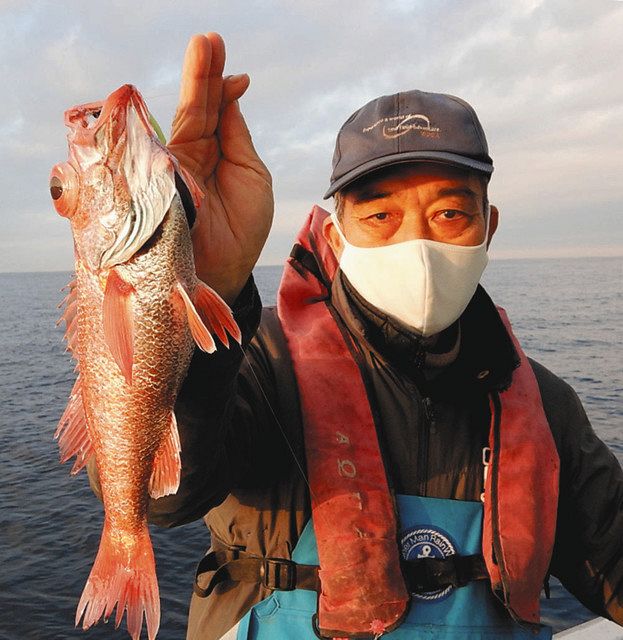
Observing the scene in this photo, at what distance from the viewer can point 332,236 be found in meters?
3.34

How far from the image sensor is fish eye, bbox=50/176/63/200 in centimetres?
190

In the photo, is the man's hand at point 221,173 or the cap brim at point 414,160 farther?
the cap brim at point 414,160

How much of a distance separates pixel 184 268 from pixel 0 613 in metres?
9.16

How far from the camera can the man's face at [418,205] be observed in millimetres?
2848

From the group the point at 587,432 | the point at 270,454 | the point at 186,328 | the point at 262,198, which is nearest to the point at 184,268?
the point at 186,328

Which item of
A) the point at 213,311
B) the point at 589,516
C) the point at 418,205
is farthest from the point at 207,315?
the point at 589,516

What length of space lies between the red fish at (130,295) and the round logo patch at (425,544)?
4.10ft

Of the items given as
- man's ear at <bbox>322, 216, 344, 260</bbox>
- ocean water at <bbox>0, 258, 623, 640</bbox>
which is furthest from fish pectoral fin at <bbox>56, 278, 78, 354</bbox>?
ocean water at <bbox>0, 258, 623, 640</bbox>

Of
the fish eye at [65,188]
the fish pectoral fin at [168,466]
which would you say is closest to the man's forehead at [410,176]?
the fish eye at [65,188]

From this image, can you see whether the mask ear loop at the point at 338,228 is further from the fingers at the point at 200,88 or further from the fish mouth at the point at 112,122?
the fish mouth at the point at 112,122

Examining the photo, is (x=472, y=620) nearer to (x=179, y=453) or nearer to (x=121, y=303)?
(x=179, y=453)

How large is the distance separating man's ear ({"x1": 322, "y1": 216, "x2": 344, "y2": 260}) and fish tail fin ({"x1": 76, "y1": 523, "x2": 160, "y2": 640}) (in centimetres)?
186

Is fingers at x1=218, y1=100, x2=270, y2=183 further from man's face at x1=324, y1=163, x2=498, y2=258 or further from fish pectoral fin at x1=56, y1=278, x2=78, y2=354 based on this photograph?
man's face at x1=324, y1=163, x2=498, y2=258

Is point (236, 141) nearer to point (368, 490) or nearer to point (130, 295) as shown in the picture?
point (130, 295)
